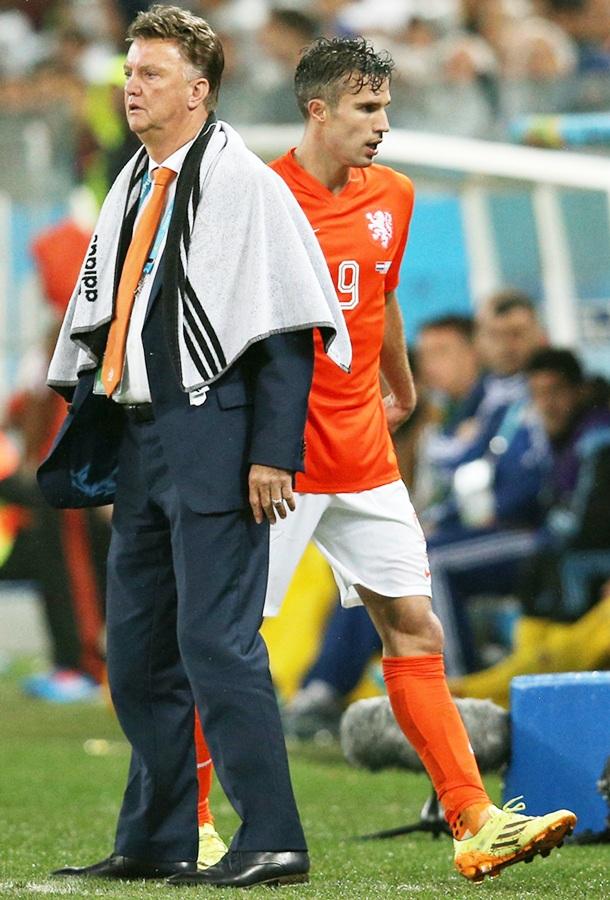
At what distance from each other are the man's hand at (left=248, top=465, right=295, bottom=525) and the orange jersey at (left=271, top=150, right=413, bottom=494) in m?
0.54

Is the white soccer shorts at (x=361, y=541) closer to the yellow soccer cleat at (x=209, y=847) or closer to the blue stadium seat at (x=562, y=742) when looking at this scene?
the yellow soccer cleat at (x=209, y=847)

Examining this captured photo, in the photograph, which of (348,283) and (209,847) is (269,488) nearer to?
(348,283)

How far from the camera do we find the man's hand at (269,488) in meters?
4.06

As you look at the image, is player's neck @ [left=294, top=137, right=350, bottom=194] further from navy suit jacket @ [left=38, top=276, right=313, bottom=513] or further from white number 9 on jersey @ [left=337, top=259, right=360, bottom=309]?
navy suit jacket @ [left=38, top=276, right=313, bottom=513]

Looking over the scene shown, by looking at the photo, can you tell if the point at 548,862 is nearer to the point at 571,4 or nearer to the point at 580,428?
the point at 580,428

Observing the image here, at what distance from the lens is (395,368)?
16.0ft

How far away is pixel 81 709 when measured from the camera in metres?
9.88

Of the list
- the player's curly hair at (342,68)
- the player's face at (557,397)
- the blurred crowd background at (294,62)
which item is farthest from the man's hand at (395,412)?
the blurred crowd background at (294,62)

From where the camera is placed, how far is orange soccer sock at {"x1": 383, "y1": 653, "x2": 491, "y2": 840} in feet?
14.4

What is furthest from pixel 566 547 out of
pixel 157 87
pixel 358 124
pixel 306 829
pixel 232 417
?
pixel 157 87

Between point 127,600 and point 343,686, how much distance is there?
13.3 ft

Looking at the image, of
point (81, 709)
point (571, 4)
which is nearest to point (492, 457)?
point (81, 709)

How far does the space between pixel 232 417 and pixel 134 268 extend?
1.35 feet

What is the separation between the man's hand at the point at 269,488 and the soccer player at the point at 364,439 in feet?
1.74
